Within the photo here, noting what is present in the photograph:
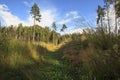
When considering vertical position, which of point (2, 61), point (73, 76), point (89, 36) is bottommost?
point (73, 76)

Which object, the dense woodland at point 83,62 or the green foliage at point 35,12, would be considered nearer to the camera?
the dense woodland at point 83,62

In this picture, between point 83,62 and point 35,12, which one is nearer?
point 83,62

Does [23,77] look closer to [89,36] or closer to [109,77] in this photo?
[109,77]

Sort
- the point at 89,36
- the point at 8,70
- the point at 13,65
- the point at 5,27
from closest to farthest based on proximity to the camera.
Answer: the point at 8,70, the point at 13,65, the point at 89,36, the point at 5,27

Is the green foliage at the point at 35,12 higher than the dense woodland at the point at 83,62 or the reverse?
higher

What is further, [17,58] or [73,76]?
[17,58]

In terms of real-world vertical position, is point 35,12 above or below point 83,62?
above

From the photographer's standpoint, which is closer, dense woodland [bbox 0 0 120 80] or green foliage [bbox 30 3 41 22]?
dense woodland [bbox 0 0 120 80]

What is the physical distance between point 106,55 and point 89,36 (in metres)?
2.46

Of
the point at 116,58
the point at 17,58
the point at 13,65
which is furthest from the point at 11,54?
the point at 116,58

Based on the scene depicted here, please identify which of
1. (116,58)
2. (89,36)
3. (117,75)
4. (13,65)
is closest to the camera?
(117,75)

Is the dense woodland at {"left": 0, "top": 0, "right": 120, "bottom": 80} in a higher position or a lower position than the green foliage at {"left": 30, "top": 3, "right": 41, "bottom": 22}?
lower

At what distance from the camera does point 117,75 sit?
389 centimetres

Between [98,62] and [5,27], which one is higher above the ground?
[5,27]
